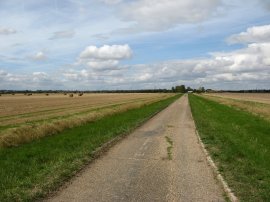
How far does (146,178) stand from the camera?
403 inches

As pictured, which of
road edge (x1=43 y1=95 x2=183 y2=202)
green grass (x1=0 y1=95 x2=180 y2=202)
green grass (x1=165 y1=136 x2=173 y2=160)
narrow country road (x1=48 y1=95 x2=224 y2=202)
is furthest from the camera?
green grass (x1=165 y1=136 x2=173 y2=160)

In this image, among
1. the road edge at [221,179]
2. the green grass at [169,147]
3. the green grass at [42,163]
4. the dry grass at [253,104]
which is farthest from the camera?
the dry grass at [253,104]

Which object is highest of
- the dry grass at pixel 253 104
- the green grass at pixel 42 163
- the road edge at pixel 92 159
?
the green grass at pixel 42 163

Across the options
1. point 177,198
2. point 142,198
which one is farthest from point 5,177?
point 177,198

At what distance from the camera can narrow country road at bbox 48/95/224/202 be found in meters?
8.48

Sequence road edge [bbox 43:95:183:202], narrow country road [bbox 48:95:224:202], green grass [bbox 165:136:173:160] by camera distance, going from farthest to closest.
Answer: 1. green grass [bbox 165:136:173:160]
2. road edge [bbox 43:95:183:202]
3. narrow country road [bbox 48:95:224:202]

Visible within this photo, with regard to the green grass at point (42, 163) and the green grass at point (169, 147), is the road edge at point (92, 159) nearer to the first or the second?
the green grass at point (42, 163)

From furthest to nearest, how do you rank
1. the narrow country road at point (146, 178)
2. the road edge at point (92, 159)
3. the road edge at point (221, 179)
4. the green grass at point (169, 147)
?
the green grass at point (169, 147), the road edge at point (92, 159), the narrow country road at point (146, 178), the road edge at point (221, 179)

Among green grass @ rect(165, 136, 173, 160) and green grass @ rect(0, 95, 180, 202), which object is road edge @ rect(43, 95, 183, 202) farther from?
green grass @ rect(165, 136, 173, 160)

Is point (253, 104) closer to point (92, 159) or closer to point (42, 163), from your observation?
point (92, 159)

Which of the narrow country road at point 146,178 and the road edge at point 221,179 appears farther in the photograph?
the narrow country road at point 146,178

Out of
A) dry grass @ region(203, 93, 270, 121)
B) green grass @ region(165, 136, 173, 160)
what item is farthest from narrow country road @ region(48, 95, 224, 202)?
dry grass @ region(203, 93, 270, 121)

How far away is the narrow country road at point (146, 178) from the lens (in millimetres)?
8484

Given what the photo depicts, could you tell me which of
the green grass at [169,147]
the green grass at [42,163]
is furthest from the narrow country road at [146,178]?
the green grass at [42,163]
